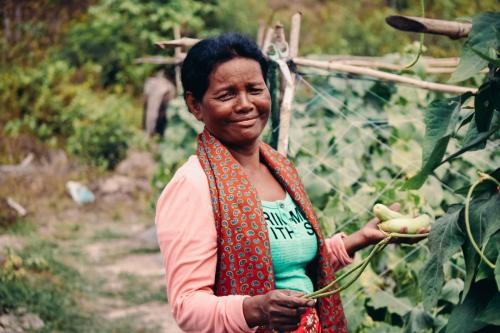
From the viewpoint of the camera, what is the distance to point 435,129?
4.52ft

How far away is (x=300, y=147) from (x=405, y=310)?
3.27ft

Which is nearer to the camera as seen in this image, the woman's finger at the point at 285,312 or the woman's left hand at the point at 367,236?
the woman's finger at the point at 285,312

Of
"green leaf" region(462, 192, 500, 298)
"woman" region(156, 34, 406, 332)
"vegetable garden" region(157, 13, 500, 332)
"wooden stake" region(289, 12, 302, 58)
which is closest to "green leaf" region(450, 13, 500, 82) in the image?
"vegetable garden" region(157, 13, 500, 332)

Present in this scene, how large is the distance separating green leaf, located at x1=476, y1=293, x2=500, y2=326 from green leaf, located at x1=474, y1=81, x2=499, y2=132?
0.31m

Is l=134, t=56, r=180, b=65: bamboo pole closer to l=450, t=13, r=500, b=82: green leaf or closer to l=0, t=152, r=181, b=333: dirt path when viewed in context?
l=0, t=152, r=181, b=333: dirt path

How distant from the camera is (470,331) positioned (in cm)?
137

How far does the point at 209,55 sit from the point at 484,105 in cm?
64

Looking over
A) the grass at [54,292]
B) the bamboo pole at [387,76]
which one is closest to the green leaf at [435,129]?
the bamboo pole at [387,76]

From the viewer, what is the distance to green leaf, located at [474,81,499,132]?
130 cm

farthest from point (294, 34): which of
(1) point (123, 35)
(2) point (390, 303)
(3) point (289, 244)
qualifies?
(1) point (123, 35)

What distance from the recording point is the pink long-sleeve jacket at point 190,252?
4.98 ft

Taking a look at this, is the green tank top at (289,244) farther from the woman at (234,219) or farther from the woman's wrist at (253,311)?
the woman's wrist at (253,311)

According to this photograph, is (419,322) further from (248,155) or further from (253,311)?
(253,311)

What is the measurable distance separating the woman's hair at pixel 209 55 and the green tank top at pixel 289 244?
320 millimetres
